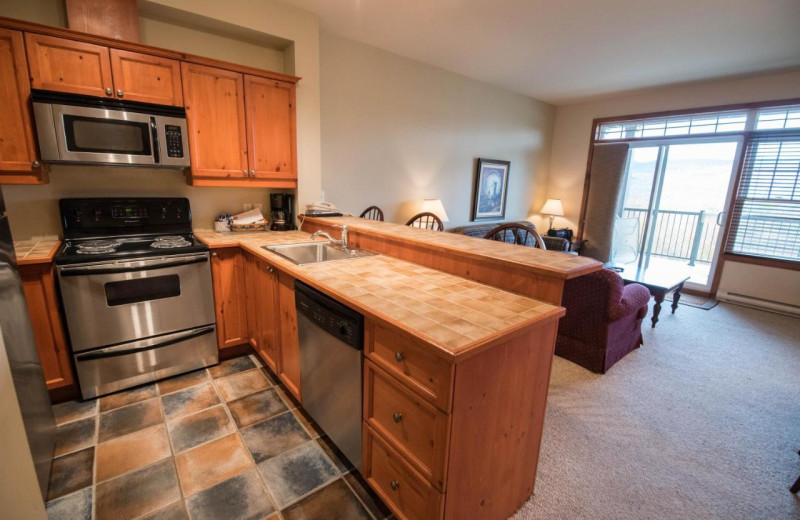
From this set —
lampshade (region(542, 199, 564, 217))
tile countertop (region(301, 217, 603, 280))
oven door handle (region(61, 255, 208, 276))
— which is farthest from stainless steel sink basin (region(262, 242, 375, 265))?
lampshade (region(542, 199, 564, 217))

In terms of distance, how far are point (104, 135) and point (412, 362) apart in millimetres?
2507

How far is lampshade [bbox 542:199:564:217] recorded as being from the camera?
6.14 m

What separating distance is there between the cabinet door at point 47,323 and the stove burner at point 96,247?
193 mm

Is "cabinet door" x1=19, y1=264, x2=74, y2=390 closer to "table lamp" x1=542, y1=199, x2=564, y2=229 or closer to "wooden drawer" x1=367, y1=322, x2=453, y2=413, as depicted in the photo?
"wooden drawer" x1=367, y1=322, x2=453, y2=413

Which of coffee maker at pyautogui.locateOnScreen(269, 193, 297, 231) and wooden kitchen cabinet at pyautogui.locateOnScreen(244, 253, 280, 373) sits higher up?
coffee maker at pyautogui.locateOnScreen(269, 193, 297, 231)

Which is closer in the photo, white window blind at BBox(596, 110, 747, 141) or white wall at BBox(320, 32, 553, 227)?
white wall at BBox(320, 32, 553, 227)

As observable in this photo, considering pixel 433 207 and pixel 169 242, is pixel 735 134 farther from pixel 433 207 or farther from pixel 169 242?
pixel 169 242

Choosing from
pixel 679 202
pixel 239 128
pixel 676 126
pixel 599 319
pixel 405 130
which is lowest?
pixel 599 319

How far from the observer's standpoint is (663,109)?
5043mm

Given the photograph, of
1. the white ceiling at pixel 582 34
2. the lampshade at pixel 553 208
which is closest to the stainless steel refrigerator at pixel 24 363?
the white ceiling at pixel 582 34

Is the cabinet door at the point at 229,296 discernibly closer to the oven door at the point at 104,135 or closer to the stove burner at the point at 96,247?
the stove burner at the point at 96,247

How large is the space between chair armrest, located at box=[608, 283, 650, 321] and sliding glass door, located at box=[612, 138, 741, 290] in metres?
1.97

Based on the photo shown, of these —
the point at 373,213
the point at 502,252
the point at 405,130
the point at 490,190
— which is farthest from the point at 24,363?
the point at 490,190

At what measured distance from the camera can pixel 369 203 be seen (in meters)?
4.11
